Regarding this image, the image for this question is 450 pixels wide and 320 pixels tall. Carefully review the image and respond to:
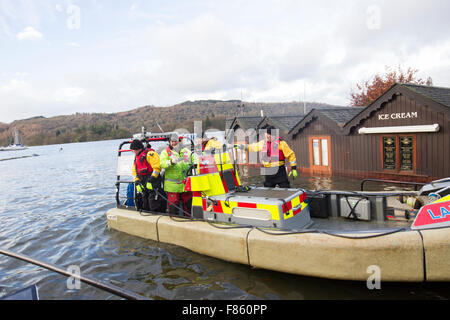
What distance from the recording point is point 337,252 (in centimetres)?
483

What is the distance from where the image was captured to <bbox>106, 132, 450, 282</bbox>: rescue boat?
4.56 m

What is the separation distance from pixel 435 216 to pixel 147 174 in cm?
581

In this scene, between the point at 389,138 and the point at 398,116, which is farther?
the point at 389,138

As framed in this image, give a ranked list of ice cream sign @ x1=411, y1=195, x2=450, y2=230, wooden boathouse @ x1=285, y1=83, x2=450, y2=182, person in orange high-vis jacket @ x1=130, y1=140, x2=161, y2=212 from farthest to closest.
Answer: wooden boathouse @ x1=285, y1=83, x2=450, y2=182 < person in orange high-vis jacket @ x1=130, y1=140, x2=161, y2=212 < ice cream sign @ x1=411, y1=195, x2=450, y2=230

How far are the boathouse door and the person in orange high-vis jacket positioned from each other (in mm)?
11247

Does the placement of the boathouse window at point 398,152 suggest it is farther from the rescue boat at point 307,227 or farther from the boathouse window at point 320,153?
the rescue boat at point 307,227

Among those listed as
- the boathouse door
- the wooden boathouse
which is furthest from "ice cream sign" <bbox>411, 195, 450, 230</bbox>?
the boathouse door

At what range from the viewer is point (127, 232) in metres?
8.18

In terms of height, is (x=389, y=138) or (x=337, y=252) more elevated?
(x=389, y=138)

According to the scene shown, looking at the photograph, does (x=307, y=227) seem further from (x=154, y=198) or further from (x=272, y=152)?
(x=154, y=198)

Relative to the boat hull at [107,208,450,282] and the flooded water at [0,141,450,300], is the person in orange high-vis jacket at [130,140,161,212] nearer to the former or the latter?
the flooded water at [0,141,450,300]

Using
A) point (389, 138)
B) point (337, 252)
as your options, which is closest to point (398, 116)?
point (389, 138)

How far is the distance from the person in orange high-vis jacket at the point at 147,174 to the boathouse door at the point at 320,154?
1125 centimetres

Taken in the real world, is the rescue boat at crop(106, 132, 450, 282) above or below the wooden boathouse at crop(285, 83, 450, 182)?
below
